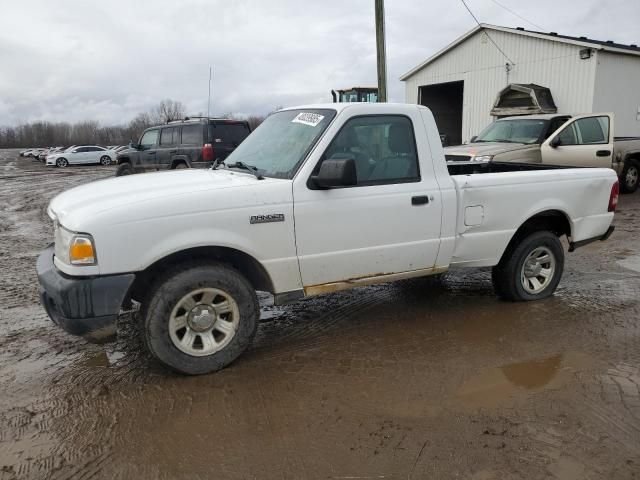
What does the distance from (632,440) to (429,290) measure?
287 cm

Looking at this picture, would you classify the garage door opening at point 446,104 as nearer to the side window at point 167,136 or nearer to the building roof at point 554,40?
the building roof at point 554,40

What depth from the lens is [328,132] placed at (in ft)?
13.0

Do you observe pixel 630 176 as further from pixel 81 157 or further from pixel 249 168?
pixel 81 157

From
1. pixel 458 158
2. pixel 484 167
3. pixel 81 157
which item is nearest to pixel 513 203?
pixel 484 167

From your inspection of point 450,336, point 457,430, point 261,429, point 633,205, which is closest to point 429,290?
point 450,336

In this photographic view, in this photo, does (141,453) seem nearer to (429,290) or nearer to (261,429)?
(261,429)

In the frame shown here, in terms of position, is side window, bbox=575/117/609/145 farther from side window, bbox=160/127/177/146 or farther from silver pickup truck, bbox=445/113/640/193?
side window, bbox=160/127/177/146

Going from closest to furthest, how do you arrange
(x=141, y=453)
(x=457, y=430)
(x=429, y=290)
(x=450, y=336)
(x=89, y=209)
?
(x=141, y=453), (x=457, y=430), (x=89, y=209), (x=450, y=336), (x=429, y=290)

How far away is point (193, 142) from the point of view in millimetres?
13422

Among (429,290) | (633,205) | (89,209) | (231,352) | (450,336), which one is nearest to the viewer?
(89,209)

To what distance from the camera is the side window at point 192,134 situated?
1323 centimetres

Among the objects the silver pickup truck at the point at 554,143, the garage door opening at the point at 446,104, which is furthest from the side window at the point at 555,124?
the garage door opening at the point at 446,104

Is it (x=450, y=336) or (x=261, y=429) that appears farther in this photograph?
(x=450, y=336)

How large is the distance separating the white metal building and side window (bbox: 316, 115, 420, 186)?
1524 centimetres
